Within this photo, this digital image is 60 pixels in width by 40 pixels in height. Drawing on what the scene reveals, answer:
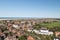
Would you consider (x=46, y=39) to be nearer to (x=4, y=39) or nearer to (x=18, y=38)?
(x=18, y=38)

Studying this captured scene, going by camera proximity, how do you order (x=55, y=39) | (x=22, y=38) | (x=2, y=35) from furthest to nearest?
1. (x=55, y=39)
2. (x=2, y=35)
3. (x=22, y=38)

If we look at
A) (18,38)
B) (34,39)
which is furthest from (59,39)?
(18,38)

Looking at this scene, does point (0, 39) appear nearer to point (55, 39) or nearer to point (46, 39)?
point (46, 39)

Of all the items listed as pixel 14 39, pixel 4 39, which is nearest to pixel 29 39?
pixel 14 39

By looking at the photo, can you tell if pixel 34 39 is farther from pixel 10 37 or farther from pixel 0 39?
pixel 0 39

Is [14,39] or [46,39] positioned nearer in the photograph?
[14,39]

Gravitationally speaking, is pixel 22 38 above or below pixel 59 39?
above

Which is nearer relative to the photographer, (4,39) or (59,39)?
(4,39)

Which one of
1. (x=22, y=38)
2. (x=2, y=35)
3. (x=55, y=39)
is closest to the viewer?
(x=22, y=38)
